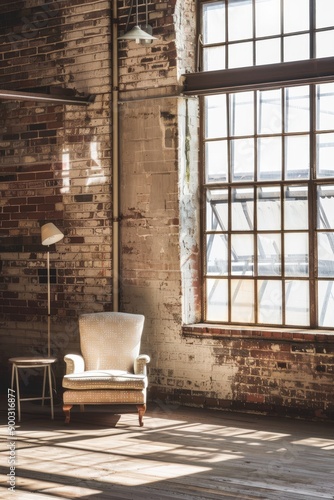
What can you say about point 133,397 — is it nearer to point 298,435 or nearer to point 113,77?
point 298,435

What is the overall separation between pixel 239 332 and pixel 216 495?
2512 millimetres

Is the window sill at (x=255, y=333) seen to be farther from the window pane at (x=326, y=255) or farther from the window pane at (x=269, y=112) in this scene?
the window pane at (x=269, y=112)

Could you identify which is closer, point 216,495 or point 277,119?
point 216,495

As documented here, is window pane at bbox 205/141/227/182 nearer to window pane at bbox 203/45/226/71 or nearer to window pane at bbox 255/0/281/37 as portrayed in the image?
window pane at bbox 203/45/226/71

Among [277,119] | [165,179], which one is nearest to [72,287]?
[165,179]

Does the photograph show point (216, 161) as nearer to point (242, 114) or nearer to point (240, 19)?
point (242, 114)

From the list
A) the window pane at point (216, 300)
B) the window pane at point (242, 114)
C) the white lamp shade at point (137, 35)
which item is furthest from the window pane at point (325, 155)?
the white lamp shade at point (137, 35)

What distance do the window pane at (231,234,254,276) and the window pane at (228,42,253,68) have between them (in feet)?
5.13

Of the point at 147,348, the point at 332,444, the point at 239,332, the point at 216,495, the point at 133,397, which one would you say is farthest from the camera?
the point at 147,348

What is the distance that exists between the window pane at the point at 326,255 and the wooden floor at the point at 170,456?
127 centimetres

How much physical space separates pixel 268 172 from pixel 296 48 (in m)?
1.10

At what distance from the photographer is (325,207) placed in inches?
265

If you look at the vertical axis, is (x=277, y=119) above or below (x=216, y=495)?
above

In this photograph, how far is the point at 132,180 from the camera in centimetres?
744
